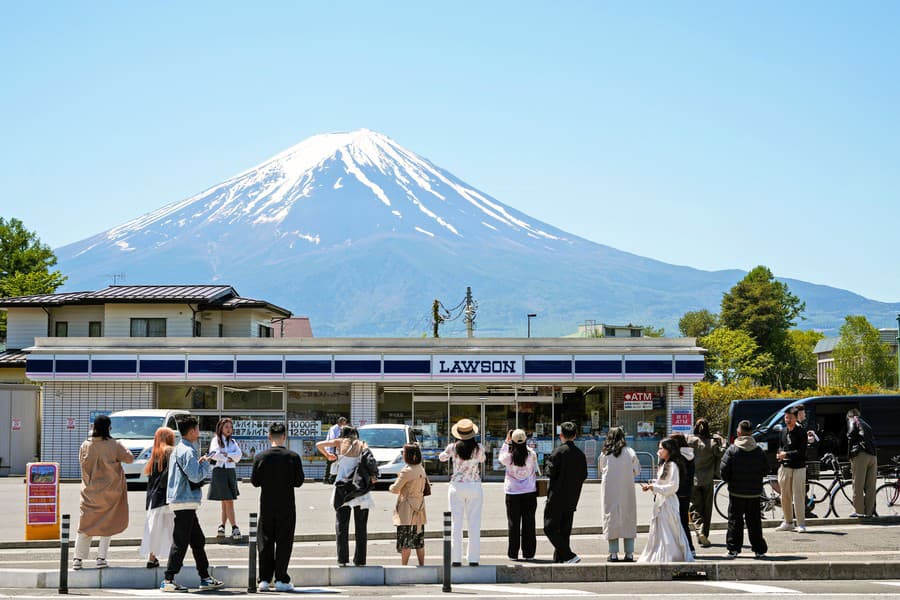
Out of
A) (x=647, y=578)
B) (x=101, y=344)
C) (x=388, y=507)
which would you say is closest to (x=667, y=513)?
(x=647, y=578)

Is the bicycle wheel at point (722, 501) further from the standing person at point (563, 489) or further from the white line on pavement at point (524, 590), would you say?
the white line on pavement at point (524, 590)

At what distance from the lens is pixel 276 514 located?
12508 millimetres

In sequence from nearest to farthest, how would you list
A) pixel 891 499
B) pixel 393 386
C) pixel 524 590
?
pixel 524 590
pixel 891 499
pixel 393 386

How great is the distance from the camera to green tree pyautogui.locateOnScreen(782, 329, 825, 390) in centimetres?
10012

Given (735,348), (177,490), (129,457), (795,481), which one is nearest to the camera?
(177,490)

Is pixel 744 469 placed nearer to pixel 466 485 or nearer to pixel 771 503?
pixel 466 485

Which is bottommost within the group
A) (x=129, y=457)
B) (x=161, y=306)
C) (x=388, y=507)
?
(x=388, y=507)

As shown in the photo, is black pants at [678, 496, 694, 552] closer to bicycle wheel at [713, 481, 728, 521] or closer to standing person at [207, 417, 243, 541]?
bicycle wheel at [713, 481, 728, 521]

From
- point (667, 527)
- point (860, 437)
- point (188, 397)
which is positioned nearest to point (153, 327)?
point (188, 397)

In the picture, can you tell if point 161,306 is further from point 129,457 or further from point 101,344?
point 129,457

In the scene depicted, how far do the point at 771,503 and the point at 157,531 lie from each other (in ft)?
33.3

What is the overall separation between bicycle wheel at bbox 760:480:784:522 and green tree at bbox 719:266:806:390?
266 feet

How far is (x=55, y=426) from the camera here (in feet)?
113

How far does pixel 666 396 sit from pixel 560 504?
68.3 feet
